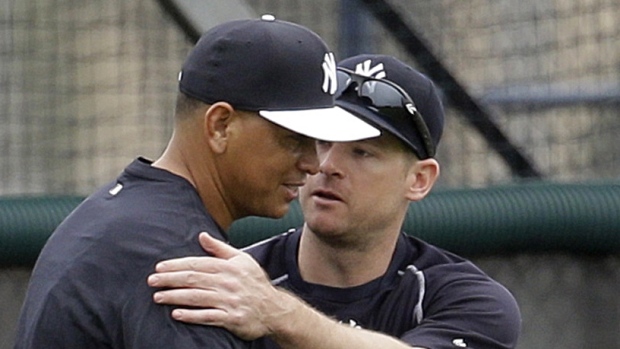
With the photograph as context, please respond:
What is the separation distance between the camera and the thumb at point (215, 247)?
2.59 meters

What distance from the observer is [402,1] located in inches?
209

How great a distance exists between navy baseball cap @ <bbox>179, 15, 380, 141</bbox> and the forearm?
0.37 m

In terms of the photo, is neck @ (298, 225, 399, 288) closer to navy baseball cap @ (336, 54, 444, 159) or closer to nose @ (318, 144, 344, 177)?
nose @ (318, 144, 344, 177)

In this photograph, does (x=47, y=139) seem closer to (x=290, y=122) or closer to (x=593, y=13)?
(x=593, y=13)

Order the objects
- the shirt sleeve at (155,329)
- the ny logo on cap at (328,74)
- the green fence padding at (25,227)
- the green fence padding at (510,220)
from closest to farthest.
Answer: the shirt sleeve at (155,329)
the ny logo on cap at (328,74)
the green fence padding at (25,227)
the green fence padding at (510,220)

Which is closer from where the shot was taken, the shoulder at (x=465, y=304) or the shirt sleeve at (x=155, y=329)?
the shirt sleeve at (x=155, y=329)

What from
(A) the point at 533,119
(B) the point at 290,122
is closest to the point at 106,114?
(A) the point at 533,119

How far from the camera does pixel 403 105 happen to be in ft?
11.7

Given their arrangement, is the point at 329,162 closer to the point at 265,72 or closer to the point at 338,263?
the point at 338,263

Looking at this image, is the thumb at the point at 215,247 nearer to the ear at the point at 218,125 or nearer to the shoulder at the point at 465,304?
the ear at the point at 218,125

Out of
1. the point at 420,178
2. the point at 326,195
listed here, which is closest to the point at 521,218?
the point at 420,178

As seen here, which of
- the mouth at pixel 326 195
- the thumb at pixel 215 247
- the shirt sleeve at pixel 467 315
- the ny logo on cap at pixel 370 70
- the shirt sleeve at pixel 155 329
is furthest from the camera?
the ny logo on cap at pixel 370 70

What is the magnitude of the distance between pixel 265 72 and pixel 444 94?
2.70 meters

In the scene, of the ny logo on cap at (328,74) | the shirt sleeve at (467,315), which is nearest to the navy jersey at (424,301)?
the shirt sleeve at (467,315)
